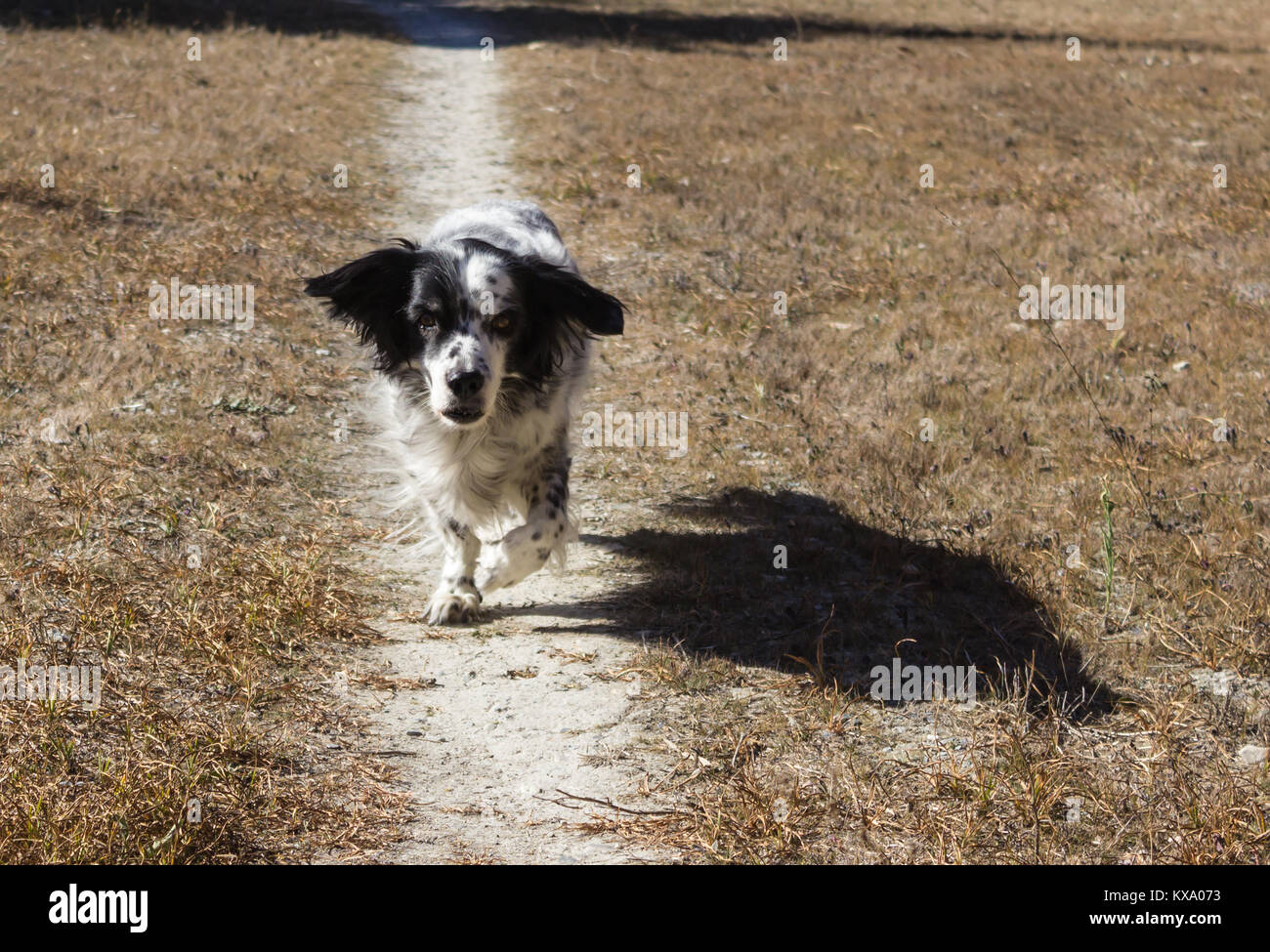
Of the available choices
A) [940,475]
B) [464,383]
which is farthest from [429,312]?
[940,475]

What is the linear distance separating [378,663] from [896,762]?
7.65 ft

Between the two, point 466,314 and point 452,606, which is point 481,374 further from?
point 452,606

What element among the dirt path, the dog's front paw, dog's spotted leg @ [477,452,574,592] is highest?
dog's spotted leg @ [477,452,574,592]

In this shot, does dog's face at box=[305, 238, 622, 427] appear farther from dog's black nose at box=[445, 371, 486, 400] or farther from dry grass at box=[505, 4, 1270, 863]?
dry grass at box=[505, 4, 1270, 863]

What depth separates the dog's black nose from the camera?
18.2ft

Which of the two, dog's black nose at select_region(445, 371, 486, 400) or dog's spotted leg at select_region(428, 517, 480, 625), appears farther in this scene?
dog's spotted leg at select_region(428, 517, 480, 625)

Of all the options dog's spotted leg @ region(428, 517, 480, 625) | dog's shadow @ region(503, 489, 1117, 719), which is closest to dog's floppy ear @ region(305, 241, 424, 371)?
dog's spotted leg @ region(428, 517, 480, 625)

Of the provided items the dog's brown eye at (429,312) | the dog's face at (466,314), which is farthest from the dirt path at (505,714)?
the dog's brown eye at (429,312)

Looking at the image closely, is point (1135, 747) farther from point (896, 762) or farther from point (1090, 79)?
point (1090, 79)

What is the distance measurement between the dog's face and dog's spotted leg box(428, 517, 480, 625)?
73 cm

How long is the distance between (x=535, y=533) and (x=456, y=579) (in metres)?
0.47

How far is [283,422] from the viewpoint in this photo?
27.3ft

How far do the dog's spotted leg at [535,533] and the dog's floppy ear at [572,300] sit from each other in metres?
0.75

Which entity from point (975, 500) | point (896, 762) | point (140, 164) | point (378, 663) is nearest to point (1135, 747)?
point (896, 762)
